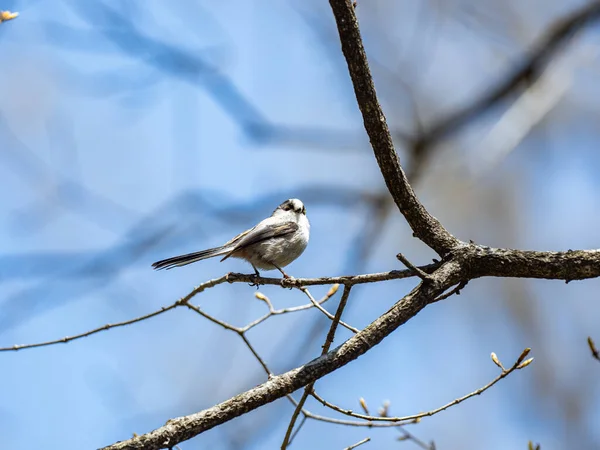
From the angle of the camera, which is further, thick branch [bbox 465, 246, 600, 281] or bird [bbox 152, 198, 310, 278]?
bird [bbox 152, 198, 310, 278]

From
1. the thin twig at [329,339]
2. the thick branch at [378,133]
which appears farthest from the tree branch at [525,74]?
the thin twig at [329,339]

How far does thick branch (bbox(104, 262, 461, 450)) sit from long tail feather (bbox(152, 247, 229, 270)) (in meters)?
1.77

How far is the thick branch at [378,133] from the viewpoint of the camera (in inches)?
89.4

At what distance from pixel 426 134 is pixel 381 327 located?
361 centimetres

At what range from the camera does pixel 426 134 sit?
579 cm

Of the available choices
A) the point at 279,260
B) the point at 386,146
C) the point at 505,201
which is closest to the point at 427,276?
the point at 386,146

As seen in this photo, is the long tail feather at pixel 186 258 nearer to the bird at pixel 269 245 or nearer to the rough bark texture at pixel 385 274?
the bird at pixel 269 245

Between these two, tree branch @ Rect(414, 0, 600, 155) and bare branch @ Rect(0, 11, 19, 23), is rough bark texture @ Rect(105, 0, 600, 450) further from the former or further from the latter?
tree branch @ Rect(414, 0, 600, 155)

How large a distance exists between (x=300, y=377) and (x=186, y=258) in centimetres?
191

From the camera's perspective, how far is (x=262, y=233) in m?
4.77

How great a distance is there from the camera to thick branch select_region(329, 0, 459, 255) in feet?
7.45

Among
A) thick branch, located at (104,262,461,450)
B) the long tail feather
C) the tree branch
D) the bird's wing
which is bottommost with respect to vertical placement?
thick branch, located at (104,262,461,450)

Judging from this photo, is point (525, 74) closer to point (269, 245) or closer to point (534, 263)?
point (269, 245)

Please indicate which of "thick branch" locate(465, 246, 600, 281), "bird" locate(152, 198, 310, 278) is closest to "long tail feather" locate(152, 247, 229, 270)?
"bird" locate(152, 198, 310, 278)
